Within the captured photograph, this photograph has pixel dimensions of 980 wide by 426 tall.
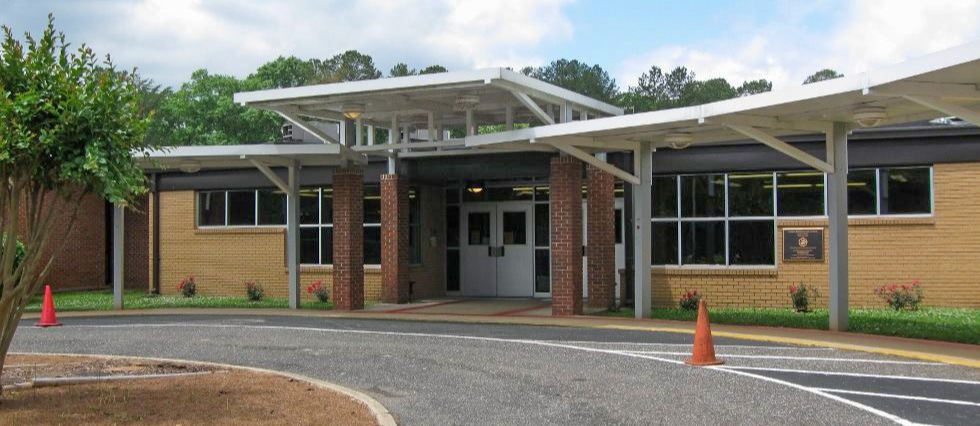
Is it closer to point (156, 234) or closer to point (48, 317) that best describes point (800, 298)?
point (48, 317)

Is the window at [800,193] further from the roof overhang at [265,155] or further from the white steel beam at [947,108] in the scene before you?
the roof overhang at [265,155]

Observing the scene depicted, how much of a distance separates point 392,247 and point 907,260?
10.7m

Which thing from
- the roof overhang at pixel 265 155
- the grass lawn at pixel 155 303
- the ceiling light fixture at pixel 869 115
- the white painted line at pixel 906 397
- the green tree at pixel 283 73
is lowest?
the grass lawn at pixel 155 303

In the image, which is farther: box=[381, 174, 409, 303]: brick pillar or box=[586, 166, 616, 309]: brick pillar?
box=[381, 174, 409, 303]: brick pillar

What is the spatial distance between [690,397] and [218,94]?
6395 cm

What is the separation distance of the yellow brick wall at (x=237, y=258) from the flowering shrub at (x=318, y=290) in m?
0.23

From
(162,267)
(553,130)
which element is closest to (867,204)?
(553,130)

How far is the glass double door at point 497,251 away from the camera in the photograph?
24.8 metres

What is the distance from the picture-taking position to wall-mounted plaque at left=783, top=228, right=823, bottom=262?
1997 cm

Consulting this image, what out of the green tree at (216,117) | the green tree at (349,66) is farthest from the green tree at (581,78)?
the green tree at (216,117)

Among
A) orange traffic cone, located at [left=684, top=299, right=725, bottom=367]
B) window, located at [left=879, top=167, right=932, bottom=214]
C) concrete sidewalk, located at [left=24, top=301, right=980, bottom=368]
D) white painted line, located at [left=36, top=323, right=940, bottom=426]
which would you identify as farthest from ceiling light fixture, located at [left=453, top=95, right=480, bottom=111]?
orange traffic cone, located at [left=684, top=299, right=725, bottom=367]

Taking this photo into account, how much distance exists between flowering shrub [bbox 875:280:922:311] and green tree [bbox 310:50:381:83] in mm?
63945

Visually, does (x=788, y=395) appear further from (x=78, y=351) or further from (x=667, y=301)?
(x=667, y=301)

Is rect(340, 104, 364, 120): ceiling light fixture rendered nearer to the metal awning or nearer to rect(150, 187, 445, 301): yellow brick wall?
the metal awning
